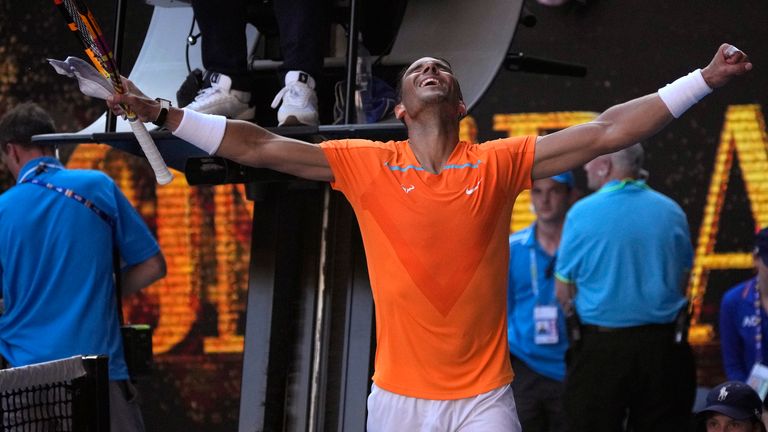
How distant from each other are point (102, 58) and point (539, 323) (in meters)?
3.30

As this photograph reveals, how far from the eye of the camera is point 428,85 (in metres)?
3.99

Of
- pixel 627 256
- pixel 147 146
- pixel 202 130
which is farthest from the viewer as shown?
pixel 627 256

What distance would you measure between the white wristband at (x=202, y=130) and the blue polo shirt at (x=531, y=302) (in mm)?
2870

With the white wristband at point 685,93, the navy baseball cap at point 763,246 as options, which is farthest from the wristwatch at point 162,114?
the navy baseball cap at point 763,246

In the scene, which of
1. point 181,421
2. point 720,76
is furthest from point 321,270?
point 181,421

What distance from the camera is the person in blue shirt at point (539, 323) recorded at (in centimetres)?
642

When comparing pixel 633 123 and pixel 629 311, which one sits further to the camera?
pixel 629 311

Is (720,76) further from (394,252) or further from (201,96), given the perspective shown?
(201,96)

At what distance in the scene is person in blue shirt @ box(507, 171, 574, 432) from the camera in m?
6.42

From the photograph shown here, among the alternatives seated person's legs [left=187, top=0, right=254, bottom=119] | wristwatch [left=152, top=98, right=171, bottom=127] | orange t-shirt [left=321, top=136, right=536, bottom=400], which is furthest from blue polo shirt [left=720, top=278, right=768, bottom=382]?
wristwatch [left=152, top=98, right=171, bottom=127]

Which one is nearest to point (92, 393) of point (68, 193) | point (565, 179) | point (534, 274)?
point (68, 193)

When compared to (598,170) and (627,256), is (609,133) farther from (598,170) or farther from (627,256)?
(598,170)

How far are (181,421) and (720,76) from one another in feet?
16.6

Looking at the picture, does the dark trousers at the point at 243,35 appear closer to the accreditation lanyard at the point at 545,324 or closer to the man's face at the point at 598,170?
the man's face at the point at 598,170
